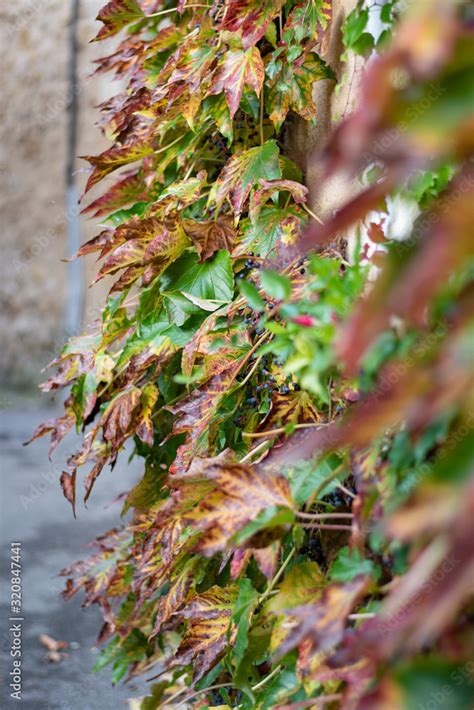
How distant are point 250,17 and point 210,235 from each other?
0.99ft

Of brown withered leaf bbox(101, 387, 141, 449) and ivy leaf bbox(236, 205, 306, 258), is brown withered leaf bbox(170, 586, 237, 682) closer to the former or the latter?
brown withered leaf bbox(101, 387, 141, 449)

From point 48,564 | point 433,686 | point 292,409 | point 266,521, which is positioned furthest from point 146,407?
point 48,564

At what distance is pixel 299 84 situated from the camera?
3.59 feet

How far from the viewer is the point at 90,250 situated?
1313 millimetres

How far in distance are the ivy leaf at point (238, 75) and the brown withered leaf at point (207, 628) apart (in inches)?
25.5

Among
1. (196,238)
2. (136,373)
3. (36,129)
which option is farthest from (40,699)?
(36,129)

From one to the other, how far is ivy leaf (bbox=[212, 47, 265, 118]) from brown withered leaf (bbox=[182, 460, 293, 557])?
562 millimetres

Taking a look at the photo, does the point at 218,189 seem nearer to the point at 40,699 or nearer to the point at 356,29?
the point at 356,29

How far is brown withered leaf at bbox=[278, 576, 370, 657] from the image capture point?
57cm

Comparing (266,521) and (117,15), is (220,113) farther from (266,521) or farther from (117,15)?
(266,521)

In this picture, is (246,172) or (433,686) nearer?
(433,686)

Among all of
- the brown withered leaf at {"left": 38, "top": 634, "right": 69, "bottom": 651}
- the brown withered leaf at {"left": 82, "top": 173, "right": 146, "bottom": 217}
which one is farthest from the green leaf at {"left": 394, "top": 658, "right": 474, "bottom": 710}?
the brown withered leaf at {"left": 38, "top": 634, "right": 69, "bottom": 651}

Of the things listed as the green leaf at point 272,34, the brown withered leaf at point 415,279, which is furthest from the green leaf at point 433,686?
the green leaf at point 272,34

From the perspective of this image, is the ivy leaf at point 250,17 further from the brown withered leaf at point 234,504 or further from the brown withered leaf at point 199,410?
the brown withered leaf at point 234,504
